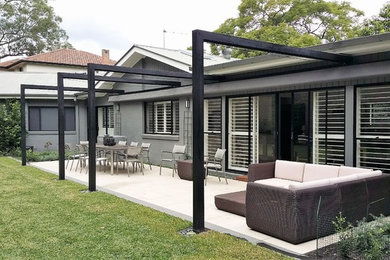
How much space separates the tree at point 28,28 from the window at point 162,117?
29106 millimetres

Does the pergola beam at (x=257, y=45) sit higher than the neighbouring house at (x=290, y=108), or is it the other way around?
the pergola beam at (x=257, y=45)

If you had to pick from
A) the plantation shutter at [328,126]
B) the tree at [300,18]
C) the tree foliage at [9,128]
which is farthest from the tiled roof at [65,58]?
the plantation shutter at [328,126]

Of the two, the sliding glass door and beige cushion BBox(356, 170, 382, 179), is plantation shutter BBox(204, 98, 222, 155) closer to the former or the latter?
the sliding glass door

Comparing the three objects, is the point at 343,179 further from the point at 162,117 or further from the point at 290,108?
the point at 162,117

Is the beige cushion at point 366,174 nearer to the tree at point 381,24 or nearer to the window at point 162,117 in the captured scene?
the window at point 162,117

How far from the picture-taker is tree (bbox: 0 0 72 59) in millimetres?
36562

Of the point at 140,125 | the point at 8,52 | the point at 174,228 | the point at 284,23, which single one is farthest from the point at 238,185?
the point at 8,52

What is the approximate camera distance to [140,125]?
14453mm

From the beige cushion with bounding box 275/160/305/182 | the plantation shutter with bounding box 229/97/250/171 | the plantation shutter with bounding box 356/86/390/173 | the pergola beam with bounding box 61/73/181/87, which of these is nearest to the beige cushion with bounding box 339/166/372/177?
the beige cushion with bounding box 275/160/305/182

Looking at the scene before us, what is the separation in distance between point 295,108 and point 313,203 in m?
4.18

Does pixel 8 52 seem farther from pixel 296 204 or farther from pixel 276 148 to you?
pixel 296 204

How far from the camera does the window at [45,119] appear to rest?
18.5m

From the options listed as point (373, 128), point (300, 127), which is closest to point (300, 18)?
point (300, 127)

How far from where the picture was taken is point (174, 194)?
8.00 m
